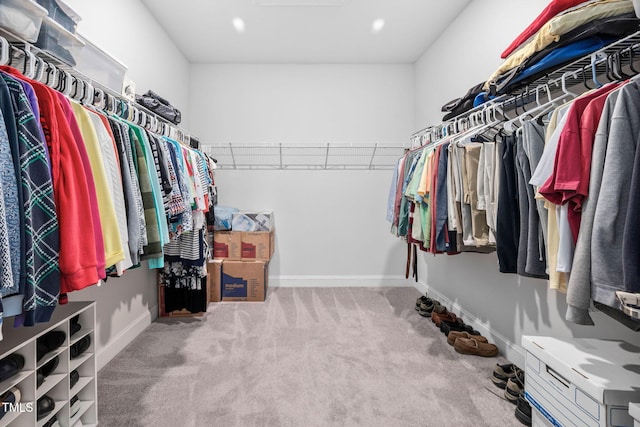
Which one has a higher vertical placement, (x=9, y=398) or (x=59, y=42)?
(x=59, y=42)

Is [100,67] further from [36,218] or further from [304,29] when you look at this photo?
[304,29]

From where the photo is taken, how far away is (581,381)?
1.02 m

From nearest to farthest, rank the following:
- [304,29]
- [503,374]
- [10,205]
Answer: [10,205] < [503,374] < [304,29]

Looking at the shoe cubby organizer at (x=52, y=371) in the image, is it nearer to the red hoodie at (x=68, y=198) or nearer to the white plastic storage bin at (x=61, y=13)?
the red hoodie at (x=68, y=198)

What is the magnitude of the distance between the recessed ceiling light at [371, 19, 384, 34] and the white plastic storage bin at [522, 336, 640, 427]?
2.71 m

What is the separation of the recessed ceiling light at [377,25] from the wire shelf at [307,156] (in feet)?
3.82

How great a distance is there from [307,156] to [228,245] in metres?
1.37

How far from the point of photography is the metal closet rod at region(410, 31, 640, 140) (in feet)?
3.38

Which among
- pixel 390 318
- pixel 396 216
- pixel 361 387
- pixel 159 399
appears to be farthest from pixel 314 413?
pixel 396 216

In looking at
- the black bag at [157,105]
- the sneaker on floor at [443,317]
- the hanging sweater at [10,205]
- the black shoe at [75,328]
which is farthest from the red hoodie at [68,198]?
the sneaker on floor at [443,317]

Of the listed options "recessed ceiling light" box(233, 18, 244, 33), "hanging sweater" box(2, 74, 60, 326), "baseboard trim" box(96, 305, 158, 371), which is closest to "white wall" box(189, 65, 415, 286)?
"recessed ceiling light" box(233, 18, 244, 33)

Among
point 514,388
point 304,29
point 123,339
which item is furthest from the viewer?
point 304,29

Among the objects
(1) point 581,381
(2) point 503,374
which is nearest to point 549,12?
(1) point 581,381

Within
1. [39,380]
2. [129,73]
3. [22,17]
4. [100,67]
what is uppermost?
[129,73]
